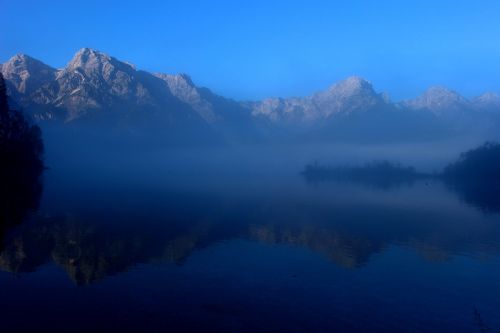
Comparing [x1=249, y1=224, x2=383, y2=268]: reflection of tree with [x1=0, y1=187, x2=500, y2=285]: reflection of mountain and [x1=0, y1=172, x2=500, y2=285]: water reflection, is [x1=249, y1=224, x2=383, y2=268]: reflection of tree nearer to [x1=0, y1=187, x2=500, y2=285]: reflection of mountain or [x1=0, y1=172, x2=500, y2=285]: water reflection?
[x1=0, y1=187, x2=500, y2=285]: reflection of mountain

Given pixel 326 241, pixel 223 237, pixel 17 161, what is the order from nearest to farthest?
pixel 223 237
pixel 326 241
pixel 17 161

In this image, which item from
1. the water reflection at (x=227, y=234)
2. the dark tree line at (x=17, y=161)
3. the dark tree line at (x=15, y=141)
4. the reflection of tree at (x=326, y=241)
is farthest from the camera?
the dark tree line at (x=15, y=141)

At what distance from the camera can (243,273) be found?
182 ft

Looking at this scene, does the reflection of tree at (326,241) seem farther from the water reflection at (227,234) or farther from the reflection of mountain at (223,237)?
the water reflection at (227,234)

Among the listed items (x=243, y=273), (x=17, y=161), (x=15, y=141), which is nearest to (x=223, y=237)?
(x=243, y=273)

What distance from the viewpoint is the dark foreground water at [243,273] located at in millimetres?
40531

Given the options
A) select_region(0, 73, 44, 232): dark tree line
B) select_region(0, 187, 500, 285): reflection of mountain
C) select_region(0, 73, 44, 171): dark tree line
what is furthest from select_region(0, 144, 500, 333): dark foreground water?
select_region(0, 73, 44, 171): dark tree line

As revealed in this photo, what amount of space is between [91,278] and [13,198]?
67.7 meters

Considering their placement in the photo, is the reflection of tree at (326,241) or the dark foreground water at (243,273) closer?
the dark foreground water at (243,273)

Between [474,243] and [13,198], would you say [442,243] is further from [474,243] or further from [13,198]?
[13,198]

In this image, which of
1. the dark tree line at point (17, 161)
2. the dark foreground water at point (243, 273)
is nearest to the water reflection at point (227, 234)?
the dark foreground water at point (243, 273)

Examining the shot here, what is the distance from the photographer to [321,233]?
8562 cm

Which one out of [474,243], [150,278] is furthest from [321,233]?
[150,278]

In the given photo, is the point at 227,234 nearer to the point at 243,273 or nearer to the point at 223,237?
the point at 223,237
